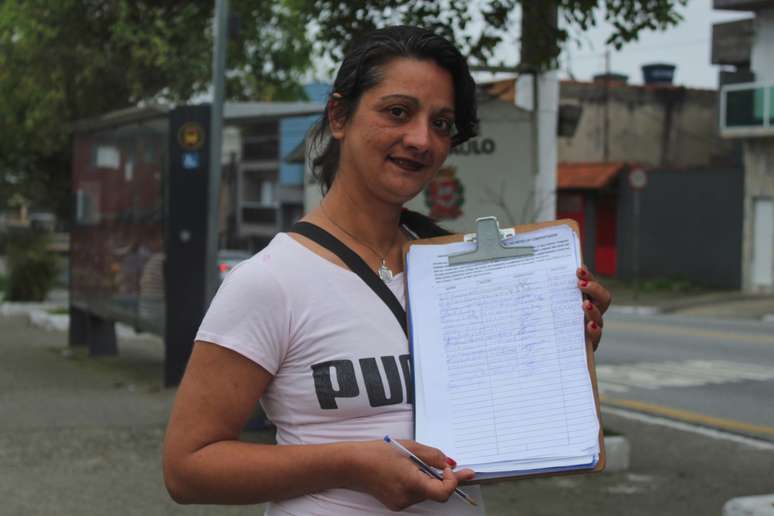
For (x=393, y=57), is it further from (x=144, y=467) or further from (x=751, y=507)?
(x=144, y=467)

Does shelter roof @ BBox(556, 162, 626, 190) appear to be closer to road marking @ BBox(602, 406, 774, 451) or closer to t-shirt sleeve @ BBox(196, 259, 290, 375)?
road marking @ BBox(602, 406, 774, 451)

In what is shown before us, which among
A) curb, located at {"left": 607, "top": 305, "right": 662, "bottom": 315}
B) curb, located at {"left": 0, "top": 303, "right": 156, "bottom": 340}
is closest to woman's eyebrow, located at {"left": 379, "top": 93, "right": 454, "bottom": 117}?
curb, located at {"left": 0, "top": 303, "right": 156, "bottom": 340}

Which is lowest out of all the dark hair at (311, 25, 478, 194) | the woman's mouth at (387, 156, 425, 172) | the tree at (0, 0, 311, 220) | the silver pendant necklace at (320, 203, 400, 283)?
the silver pendant necklace at (320, 203, 400, 283)

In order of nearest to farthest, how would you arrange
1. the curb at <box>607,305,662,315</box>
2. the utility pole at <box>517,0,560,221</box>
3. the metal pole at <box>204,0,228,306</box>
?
the utility pole at <box>517,0,560,221</box> → the metal pole at <box>204,0,228,306</box> → the curb at <box>607,305,662,315</box>

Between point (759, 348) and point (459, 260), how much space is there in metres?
14.7

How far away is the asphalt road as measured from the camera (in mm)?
10070

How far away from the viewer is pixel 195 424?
1899 millimetres

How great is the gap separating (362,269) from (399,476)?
37 cm

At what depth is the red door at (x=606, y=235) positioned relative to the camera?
111 ft

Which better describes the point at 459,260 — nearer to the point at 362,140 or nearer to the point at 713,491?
the point at 362,140

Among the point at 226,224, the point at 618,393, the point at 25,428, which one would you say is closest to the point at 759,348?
the point at 618,393

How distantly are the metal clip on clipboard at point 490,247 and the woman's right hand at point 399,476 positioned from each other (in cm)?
35

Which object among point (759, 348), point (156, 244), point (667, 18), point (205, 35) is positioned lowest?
point (759, 348)

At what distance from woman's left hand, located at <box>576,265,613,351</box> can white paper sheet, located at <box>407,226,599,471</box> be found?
0.01 meters
